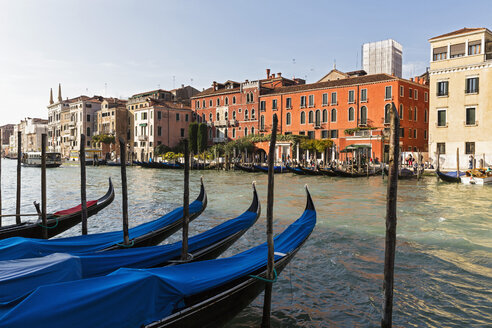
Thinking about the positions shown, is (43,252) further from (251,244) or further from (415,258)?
(415,258)

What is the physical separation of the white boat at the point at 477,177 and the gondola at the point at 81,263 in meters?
14.9

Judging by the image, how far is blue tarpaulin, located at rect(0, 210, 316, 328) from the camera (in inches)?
85.2

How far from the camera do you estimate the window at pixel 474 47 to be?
19.2 metres

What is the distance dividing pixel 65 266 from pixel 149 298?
86cm

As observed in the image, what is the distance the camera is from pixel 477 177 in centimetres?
1594

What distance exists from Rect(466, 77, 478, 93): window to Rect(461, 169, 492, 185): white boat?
5178 millimetres

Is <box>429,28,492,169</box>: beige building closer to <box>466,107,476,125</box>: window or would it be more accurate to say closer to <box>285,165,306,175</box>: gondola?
<box>466,107,476,125</box>: window

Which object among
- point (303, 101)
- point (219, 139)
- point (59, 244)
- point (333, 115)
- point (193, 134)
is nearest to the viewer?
point (59, 244)

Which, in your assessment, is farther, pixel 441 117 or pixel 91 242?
pixel 441 117

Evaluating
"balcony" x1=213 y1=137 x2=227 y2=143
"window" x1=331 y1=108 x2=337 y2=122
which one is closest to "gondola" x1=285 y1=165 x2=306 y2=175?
"window" x1=331 y1=108 x2=337 y2=122

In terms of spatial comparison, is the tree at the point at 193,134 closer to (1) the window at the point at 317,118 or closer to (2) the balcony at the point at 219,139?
(2) the balcony at the point at 219,139

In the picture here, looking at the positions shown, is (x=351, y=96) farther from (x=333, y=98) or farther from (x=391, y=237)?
(x=391, y=237)

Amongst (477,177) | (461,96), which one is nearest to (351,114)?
(461,96)

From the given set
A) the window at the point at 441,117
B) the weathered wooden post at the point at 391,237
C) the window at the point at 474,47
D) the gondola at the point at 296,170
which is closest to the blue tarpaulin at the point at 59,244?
the weathered wooden post at the point at 391,237
